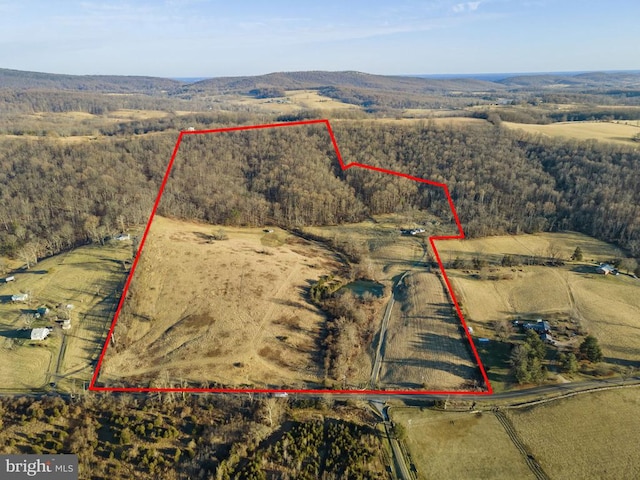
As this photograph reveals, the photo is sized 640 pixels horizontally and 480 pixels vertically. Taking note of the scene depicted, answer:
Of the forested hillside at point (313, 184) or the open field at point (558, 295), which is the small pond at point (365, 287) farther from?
the forested hillside at point (313, 184)

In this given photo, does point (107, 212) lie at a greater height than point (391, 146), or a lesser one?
lesser

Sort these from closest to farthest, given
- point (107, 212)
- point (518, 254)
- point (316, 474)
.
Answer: point (316, 474)
point (518, 254)
point (107, 212)

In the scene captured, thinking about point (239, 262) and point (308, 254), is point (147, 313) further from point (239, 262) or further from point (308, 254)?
point (308, 254)

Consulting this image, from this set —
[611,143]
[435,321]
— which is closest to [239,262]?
[435,321]

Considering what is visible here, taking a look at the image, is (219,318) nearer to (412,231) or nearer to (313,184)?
(412,231)

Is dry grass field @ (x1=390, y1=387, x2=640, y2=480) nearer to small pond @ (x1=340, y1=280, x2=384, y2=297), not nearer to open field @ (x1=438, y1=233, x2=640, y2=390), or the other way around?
open field @ (x1=438, y1=233, x2=640, y2=390)

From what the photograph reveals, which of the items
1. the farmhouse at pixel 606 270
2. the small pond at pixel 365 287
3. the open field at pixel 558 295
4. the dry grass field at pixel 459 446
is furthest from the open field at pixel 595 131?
the dry grass field at pixel 459 446

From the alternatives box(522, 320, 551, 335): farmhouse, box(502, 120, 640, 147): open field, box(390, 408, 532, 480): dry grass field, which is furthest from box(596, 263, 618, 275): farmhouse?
box(502, 120, 640, 147): open field
